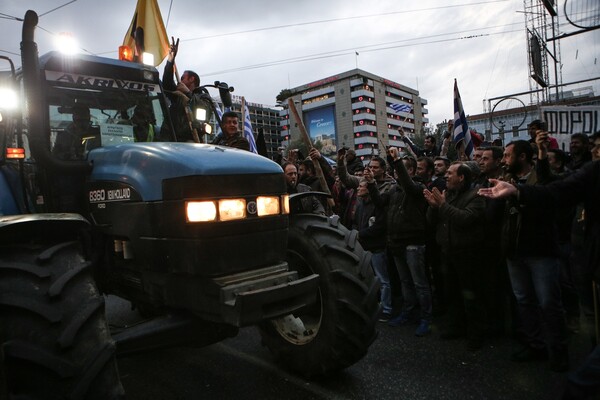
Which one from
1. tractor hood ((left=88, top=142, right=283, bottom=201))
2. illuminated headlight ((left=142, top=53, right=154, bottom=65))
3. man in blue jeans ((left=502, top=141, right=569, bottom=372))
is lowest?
man in blue jeans ((left=502, top=141, right=569, bottom=372))

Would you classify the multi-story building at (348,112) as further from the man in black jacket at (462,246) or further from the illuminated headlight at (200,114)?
the illuminated headlight at (200,114)

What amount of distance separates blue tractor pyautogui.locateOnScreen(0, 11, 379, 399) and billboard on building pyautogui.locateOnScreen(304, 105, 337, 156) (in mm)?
103992

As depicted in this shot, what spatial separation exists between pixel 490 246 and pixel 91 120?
14.2ft

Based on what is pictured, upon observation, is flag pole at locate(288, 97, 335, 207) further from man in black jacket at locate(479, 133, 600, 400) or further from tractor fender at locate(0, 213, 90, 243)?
tractor fender at locate(0, 213, 90, 243)

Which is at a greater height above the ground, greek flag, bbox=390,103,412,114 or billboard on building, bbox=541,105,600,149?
greek flag, bbox=390,103,412,114

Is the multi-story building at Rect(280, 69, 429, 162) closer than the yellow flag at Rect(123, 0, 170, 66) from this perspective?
No

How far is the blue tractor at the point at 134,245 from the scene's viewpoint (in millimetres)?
2049

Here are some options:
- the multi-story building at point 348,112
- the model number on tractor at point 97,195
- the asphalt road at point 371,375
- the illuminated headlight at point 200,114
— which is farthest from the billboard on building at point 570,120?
the multi-story building at point 348,112

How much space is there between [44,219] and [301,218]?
1.94 metres

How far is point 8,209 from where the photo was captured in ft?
11.1

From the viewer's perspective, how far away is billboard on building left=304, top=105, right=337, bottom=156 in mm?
107625

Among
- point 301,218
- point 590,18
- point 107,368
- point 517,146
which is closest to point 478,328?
point 517,146

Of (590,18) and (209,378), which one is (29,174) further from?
(590,18)

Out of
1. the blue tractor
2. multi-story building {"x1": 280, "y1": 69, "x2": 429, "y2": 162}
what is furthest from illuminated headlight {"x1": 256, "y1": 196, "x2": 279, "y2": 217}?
multi-story building {"x1": 280, "y1": 69, "x2": 429, "y2": 162}
